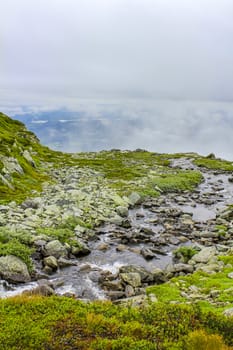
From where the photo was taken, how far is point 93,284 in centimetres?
1888

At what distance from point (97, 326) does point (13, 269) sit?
31.9 ft

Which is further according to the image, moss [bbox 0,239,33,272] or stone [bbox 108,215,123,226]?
stone [bbox 108,215,123,226]

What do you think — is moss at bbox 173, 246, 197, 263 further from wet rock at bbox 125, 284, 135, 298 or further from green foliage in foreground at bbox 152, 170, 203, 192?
green foliage in foreground at bbox 152, 170, 203, 192

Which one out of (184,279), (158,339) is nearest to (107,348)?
(158,339)

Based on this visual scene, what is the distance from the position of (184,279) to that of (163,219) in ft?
58.0

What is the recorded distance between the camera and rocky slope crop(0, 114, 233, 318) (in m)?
18.4

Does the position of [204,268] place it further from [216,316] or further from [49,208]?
[49,208]

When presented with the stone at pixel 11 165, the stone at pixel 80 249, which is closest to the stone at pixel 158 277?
the stone at pixel 80 249

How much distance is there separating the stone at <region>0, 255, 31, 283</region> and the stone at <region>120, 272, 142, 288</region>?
5.00m

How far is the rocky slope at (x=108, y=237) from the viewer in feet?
60.3

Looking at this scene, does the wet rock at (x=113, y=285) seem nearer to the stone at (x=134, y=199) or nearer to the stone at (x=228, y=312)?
the stone at (x=228, y=312)

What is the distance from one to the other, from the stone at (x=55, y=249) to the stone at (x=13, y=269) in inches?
119

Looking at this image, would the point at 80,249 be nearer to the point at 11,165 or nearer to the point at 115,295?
the point at 115,295

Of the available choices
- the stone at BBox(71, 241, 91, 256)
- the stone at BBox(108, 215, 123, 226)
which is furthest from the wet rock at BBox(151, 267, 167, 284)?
the stone at BBox(108, 215, 123, 226)
